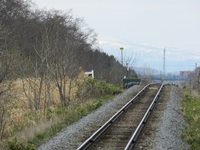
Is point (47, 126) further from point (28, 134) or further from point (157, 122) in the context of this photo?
point (157, 122)

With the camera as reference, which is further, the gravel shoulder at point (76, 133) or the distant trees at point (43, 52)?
the distant trees at point (43, 52)

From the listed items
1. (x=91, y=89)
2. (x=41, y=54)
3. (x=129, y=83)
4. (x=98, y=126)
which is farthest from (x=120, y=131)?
(x=129, y=83)

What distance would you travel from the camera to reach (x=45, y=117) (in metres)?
18.4

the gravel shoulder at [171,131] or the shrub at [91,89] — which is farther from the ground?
the shrub at [91,89]

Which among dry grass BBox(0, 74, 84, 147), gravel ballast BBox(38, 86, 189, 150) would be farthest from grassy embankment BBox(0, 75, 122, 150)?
gravel ballast BBox(38, 86, 189, 150)

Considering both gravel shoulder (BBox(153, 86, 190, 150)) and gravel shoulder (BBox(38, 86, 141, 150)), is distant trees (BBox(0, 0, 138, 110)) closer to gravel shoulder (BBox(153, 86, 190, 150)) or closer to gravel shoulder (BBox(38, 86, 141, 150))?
gravel shoulder (BBox(38, 86, 141, 150))

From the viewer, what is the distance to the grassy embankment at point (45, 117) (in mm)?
12837

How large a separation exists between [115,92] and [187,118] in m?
12.5

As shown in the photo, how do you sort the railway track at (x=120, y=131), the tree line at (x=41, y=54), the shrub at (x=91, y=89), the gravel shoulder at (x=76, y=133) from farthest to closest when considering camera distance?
the shrub at (x=91, y=89), the tree line at (x=41, y=54), the gravel shoulder at (x=76, y=133), the railway track at (x=120, y=131)

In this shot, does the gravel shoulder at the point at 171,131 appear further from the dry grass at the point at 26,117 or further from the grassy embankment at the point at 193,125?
the dry grass at the point at 26,117

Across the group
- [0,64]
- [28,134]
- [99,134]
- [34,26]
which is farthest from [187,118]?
[34,26]

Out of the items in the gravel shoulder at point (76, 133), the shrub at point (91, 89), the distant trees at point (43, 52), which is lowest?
the gravel shoulder at point (76, 133)

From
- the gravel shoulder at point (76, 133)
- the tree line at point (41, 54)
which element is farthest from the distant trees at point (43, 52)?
the gravel shoulder at point (76, 133)

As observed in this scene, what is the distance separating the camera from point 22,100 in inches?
1045
